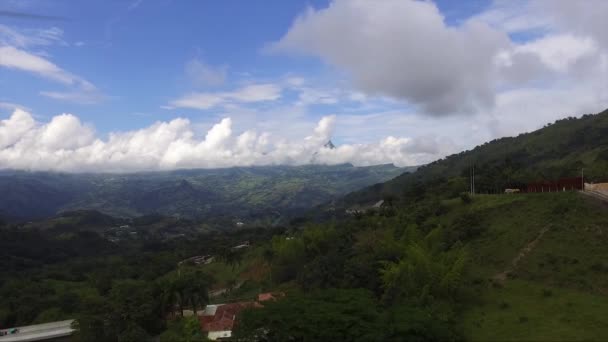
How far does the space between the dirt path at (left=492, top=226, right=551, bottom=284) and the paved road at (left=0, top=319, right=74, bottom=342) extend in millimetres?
47409

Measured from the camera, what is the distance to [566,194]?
53344 millimetres

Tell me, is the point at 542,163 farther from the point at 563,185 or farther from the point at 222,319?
the point at 222,319

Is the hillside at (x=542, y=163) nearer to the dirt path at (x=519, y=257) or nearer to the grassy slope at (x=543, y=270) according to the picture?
the grassy slope at (x=543, y=270)

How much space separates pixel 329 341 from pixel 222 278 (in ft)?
212

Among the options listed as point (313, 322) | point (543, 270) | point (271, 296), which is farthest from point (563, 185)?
point (313, 322)

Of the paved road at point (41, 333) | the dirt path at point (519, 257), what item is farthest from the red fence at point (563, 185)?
the paved road at point (41, 333)

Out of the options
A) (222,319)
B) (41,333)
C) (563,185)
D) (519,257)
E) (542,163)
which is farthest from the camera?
(542,163)

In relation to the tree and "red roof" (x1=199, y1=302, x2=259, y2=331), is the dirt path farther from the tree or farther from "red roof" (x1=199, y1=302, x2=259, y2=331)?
"red roof" (x1=199, y1=302, x2=259, y2=331)

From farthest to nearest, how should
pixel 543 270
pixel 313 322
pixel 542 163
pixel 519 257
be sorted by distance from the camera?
pixel 542 163 < pixel 519 257 < pixel 543 270 < pixel 313 322

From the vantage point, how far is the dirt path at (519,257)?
4377 centimetres

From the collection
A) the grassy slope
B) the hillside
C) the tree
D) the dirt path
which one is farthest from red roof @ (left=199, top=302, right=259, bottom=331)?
Result: the hillside

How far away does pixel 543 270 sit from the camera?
42.3m

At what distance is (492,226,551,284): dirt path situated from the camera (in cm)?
4377

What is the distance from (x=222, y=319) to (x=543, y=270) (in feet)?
106
